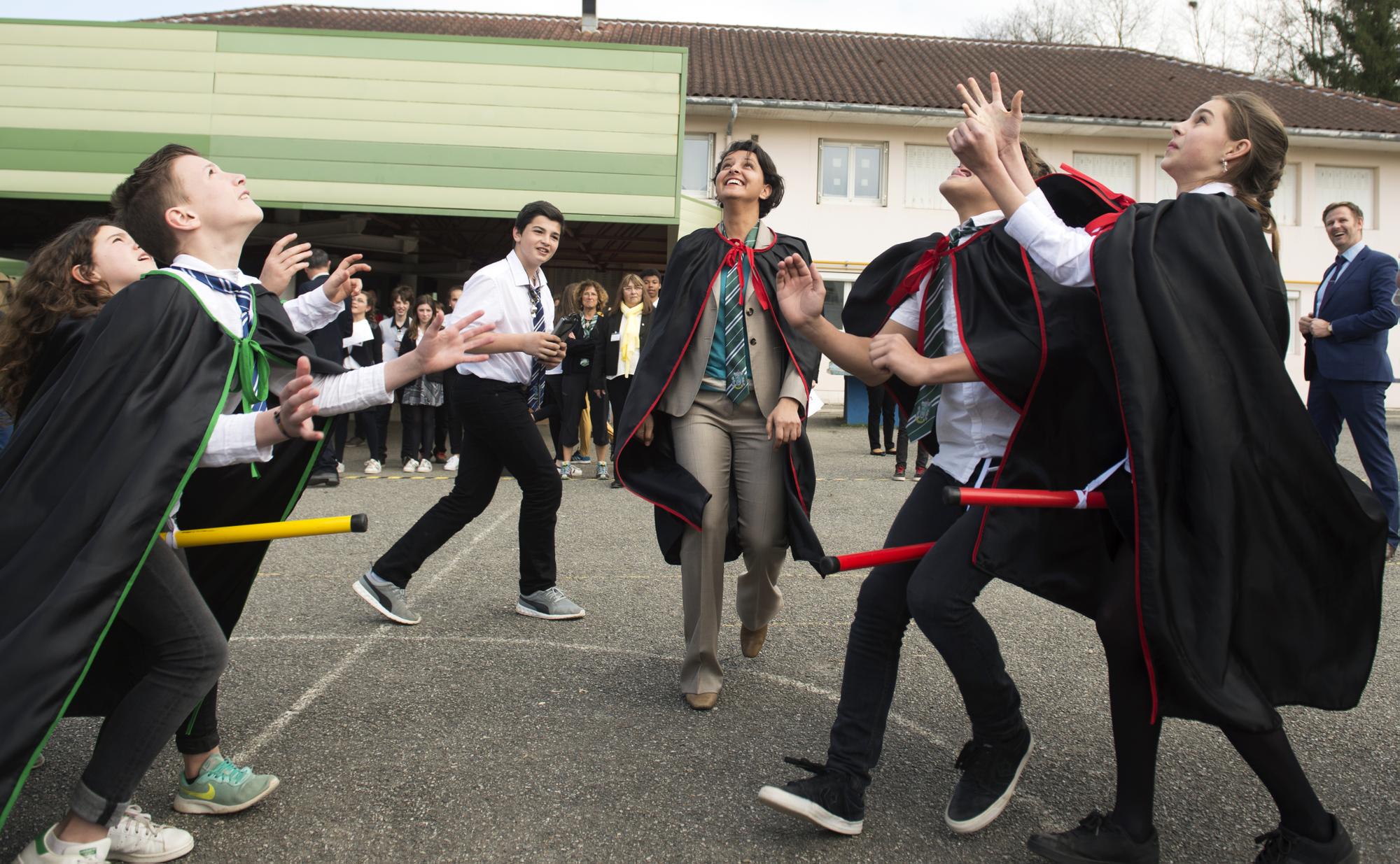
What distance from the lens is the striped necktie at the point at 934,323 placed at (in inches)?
133

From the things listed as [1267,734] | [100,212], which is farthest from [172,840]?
[100,212]

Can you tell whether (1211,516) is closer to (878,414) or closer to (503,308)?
(503,308)

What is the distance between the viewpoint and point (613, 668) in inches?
186

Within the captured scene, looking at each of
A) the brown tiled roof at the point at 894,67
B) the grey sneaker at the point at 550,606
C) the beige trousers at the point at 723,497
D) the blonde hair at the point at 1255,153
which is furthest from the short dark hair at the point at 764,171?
the brown tiled roof at the point at 894,67

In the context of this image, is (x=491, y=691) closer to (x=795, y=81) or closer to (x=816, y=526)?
(x=816, y=526)

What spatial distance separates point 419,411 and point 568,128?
5.68 m

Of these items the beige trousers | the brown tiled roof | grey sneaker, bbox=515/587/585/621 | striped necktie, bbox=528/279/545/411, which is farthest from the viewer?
the brown tiled roof

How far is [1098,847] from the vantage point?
2785mm

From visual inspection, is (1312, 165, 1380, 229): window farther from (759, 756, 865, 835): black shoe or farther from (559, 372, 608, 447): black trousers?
(759, 756, 865, 835): black shoe

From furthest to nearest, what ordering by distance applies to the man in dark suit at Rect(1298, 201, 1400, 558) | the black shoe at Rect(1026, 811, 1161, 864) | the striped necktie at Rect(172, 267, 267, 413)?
the man in dark suit at Rect(1298, 201, 1400, 558) < the striped necktie at Rect(172, 267, 267, 413) < the black shoe at Rect(1026, 811, 1161, 864)

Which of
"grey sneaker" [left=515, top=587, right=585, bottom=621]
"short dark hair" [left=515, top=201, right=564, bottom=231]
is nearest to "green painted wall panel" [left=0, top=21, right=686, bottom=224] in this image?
"short dark hair" [left=515, top=201, right=564, bottom=231]

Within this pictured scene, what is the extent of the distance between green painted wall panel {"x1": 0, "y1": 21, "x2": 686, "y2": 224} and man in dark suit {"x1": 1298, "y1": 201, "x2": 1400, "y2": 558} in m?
9.84

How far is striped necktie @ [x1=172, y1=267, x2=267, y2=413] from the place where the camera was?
306 centimetres

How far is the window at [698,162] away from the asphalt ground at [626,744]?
18.5 m
